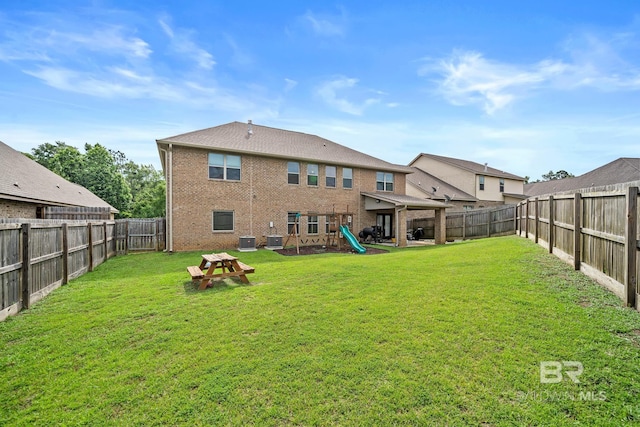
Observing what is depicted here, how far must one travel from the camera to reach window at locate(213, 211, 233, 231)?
1531cm

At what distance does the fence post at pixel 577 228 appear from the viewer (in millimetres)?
5727

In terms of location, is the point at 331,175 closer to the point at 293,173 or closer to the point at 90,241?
the point at 293,173

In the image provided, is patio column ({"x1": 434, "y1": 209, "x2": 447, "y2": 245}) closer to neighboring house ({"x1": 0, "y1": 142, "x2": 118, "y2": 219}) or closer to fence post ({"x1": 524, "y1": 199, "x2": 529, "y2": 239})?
fence post ({"x1": 524, "y1": 199, "x2": 529, "y2": 239})

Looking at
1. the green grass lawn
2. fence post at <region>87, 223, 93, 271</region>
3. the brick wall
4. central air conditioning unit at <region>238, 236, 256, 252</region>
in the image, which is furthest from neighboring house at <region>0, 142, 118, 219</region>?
the green grass lawn

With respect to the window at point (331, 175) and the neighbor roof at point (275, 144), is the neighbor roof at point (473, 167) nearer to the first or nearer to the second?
the neighbor roof at point (275, 144)

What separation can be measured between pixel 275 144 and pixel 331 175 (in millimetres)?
4082

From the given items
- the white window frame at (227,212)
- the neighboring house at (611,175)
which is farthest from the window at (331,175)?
the neighboring house at (611,175)

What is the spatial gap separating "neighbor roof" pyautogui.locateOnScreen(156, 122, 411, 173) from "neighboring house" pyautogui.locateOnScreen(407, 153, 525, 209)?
6938 mm

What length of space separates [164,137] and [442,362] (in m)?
15.4

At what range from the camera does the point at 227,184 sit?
15562mm

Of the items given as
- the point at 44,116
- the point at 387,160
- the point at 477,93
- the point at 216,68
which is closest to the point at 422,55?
the point at 477,93

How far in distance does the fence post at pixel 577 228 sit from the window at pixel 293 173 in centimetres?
1360

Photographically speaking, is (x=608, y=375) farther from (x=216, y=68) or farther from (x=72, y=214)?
(x=72, y=214)

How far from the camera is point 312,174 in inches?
717
